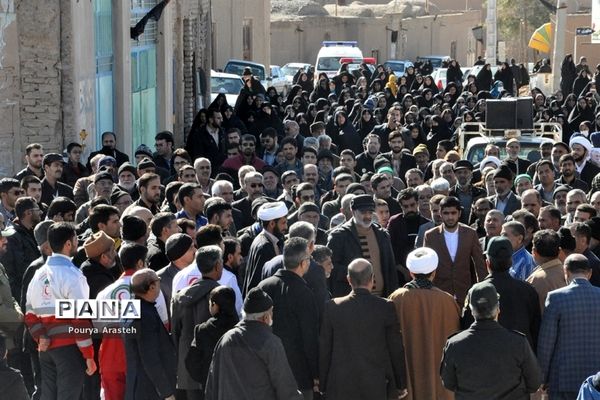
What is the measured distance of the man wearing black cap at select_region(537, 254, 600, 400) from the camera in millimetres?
8750

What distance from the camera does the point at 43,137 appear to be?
18.0 metres

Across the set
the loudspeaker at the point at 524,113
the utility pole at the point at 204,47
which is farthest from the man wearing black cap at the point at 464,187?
the utility pole at the point at 204,47

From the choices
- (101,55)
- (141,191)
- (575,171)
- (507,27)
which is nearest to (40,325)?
(141,191)

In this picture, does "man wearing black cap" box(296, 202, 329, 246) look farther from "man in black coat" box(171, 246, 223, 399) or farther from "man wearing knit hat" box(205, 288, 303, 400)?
"man wearing knit hat" box(205, 288, 303, 400)

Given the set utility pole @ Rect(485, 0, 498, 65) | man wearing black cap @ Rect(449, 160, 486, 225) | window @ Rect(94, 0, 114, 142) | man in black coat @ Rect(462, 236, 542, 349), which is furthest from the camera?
utility pole @ Rect(485, 0, 498, 65)

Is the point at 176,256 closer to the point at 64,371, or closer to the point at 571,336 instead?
the point at 64,371

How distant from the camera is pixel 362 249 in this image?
10.9m

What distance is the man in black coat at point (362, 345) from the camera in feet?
28.6

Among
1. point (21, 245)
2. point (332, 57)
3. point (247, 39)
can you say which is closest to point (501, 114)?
point (21, 245)

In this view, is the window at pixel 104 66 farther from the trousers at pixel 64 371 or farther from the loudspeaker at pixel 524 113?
the trousers at pixel 64 371

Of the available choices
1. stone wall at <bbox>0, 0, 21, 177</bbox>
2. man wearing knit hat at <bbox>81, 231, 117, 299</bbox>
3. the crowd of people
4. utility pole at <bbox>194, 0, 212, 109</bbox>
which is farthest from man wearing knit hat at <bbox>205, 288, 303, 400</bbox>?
utility pole at <bbox>194, 0, 212, 109</bbox>

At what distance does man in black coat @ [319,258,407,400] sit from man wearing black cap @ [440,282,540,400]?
694 mm

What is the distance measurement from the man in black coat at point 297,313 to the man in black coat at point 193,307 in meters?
0.36

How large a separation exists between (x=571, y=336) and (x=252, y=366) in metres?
2.26
